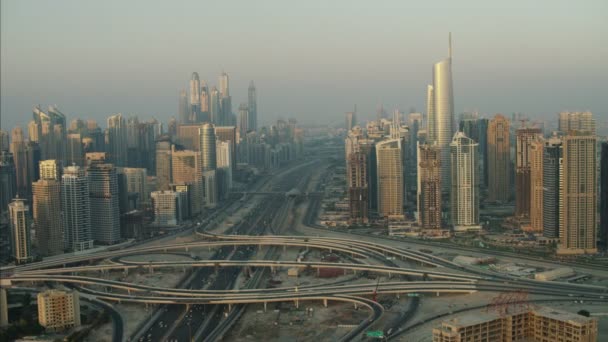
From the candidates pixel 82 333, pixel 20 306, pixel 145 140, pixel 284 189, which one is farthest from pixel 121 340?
pixel 145 140

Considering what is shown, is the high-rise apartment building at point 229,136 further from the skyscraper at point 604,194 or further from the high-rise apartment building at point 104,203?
the skyscraper at point 604,194

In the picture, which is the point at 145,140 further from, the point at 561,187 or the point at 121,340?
the point at 121,340

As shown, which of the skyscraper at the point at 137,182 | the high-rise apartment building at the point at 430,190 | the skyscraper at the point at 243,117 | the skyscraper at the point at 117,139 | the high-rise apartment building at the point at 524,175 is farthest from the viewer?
the skyscraper at the point at 243,117

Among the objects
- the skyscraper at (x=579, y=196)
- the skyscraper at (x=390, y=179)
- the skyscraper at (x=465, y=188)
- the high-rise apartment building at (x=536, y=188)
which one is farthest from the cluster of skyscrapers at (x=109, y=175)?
the skyscraper at (x=579, y=196)

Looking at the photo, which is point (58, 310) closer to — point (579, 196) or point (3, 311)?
point (3, 311)

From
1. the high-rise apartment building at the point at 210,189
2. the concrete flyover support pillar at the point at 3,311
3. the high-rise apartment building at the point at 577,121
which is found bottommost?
the concrete flyover support pillar at the point at 3,311

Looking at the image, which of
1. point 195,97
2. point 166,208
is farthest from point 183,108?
point 166,208

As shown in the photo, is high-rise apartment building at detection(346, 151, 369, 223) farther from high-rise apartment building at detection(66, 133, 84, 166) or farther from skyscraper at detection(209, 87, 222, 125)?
skyscraper at detection(209, 87, 222, 125)

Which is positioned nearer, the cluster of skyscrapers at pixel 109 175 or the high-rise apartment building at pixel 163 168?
the cluster of skyscrapers at pixel 109 175
